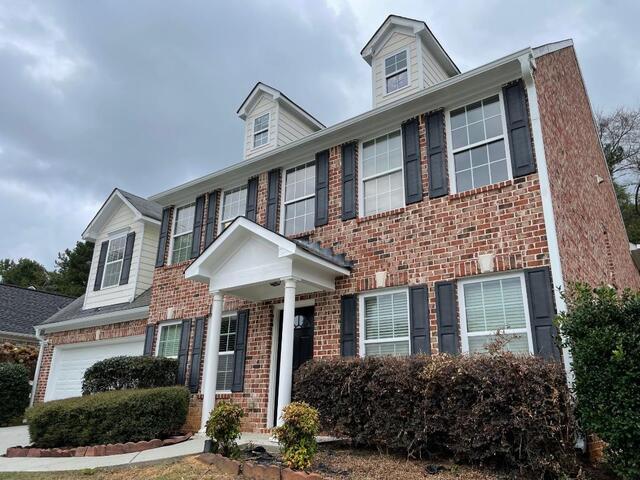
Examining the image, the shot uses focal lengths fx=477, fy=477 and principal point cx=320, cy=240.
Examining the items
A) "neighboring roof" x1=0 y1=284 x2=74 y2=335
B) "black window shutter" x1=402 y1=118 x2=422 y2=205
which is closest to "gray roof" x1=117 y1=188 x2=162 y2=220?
"neighboring roof" x1=0 y1=284 x2=74 y2=335

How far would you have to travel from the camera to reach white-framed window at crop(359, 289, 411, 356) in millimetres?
7555

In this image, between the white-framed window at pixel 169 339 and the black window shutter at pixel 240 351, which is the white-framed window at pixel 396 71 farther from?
the white-framed window at pixel 169 339

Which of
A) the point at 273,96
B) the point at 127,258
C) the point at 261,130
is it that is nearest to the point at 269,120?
the point at 261,130

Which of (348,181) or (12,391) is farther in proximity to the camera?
(12,391)

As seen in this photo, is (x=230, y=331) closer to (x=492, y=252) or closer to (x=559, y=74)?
(x=492, y=252)

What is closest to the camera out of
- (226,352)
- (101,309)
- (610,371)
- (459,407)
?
(610,371)

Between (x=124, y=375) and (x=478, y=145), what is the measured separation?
8.09 meters

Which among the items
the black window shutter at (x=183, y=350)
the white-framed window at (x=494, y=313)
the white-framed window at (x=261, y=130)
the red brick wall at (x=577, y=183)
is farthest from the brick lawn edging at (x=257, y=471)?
the white-framed window at (x=261, y=130)

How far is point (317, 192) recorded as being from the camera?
9609mm

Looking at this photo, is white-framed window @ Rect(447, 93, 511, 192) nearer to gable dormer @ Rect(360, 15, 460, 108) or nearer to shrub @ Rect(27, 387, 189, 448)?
gable dormer @ Rect(360, 15, 460, 108)

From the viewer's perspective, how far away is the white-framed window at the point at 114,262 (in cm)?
1430

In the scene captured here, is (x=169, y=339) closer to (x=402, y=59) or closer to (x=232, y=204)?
(x=232, y=204)

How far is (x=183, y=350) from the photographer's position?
10617 mm

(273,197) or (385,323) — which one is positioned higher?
(273,197)
